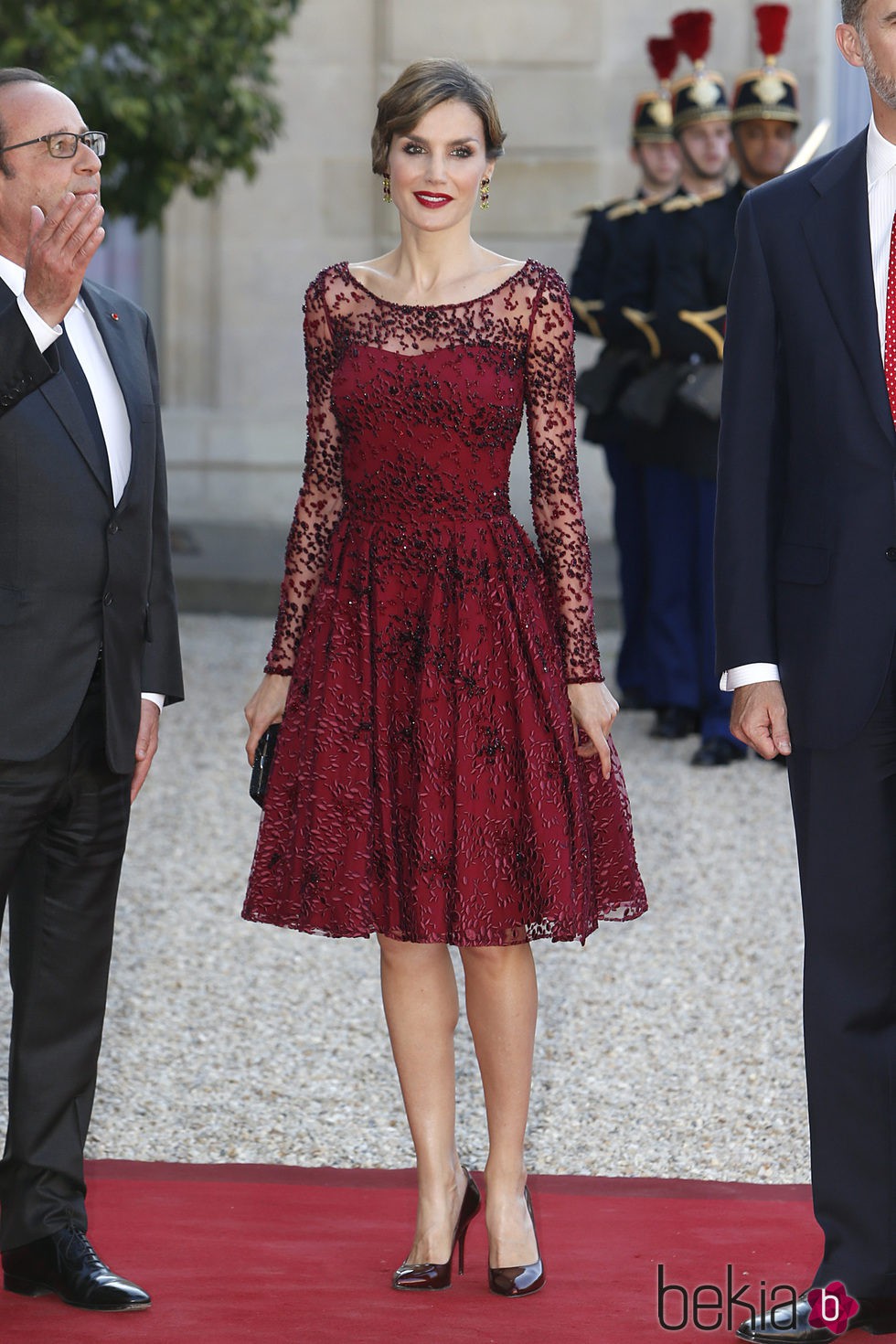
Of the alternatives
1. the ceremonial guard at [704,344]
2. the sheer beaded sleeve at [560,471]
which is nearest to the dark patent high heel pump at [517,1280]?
the sheer beaded sleeve at [560,471]

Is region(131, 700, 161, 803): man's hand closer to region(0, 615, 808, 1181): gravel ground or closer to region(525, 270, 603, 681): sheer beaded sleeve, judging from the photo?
region(525, 270, 603, 681): sheer beaded sleeve

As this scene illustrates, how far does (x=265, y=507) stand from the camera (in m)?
13.2

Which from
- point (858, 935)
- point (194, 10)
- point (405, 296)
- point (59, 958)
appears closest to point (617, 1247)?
point (858, 935)

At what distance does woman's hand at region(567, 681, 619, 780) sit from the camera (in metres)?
3.23

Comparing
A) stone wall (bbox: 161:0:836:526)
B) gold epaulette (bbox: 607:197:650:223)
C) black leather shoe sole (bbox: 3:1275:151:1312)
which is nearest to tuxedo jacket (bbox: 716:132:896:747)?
black leather shoe sole (bbox: 3:1275:151:1312)

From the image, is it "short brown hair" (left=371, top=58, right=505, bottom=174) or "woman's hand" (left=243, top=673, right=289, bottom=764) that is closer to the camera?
"short brown hair" (left=371, top=58, right=505, bottom=174)

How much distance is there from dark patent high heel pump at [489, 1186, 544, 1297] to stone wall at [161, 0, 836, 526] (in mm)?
10099

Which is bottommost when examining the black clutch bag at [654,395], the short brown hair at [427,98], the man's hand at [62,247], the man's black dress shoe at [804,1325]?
the man's black dress shoe at [804,1325]

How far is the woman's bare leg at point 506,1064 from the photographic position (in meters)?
3.22

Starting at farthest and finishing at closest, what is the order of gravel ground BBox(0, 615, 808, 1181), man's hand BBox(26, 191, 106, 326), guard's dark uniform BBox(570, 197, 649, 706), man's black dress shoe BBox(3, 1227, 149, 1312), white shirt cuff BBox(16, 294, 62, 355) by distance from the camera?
guard's dark uniform BBox(570, 197, 649, 706), gravel ground BBox(0, 615, 808, 1181), man's black dress shoe BBox(3, 1227, 149, 1312), white shirt cuff BBox(16, 294, 62, 355), man's hand BBox(26, 191, 106, 326)

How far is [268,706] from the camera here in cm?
333

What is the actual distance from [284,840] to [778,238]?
46.1 inches

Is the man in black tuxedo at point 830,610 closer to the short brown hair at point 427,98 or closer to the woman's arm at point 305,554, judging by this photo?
the short brown hair at point 427,98

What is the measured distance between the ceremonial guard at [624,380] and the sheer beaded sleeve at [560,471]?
469 cm
